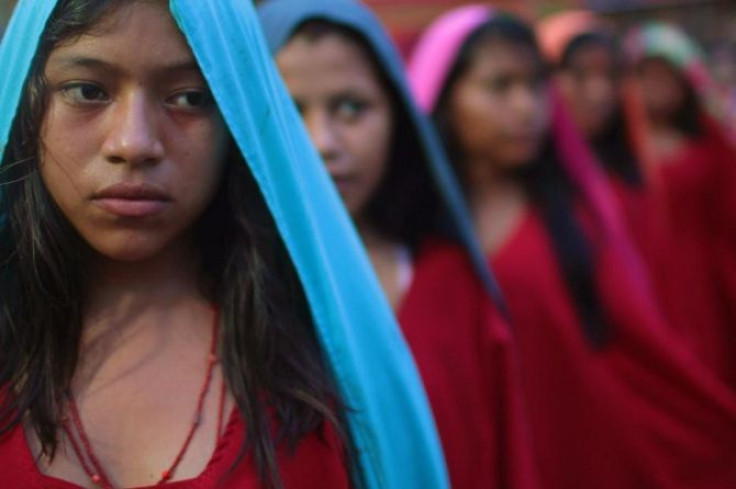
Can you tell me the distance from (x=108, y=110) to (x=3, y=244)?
11.2 inches

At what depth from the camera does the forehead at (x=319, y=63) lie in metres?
1.99

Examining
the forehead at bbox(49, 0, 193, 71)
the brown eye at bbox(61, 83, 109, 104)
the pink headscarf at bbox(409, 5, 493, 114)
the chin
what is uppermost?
the pink headscarf at bbox(409, 5, 493, 114)

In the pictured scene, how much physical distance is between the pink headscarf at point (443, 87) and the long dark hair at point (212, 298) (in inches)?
59.4

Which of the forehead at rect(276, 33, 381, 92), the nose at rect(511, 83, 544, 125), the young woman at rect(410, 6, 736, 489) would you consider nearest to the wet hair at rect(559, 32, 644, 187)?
the young woman at rect(410, 6, 736, 489)

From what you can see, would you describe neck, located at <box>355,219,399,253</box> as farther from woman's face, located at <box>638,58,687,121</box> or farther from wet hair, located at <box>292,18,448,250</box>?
woman's face, located at <box>638,58,687,121</box>

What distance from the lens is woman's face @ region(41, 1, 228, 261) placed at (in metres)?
1.21

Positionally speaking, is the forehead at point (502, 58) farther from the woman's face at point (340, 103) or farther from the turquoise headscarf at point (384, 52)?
the woman's face at point (340, 103)

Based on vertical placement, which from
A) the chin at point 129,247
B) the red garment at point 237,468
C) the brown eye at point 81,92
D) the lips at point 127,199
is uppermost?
the brown eye at point 81,92

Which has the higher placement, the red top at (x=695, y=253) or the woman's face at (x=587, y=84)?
the woman's face at (x=587, y=84)

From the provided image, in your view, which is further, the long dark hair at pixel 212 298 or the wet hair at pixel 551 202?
the wet hair at pixel 551 202

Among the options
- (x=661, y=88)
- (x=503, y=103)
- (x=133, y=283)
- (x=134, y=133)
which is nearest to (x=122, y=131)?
(x=134, y=133)

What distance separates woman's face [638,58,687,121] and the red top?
24.5 inches

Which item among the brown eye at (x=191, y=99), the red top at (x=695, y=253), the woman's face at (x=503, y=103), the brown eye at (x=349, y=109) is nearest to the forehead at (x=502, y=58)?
the woman's face at (x=503, y=103)

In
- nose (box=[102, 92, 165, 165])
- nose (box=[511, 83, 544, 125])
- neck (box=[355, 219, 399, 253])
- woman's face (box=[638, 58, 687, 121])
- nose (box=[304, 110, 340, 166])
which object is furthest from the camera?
woman's face (box=[638, 58, 687, 121])
